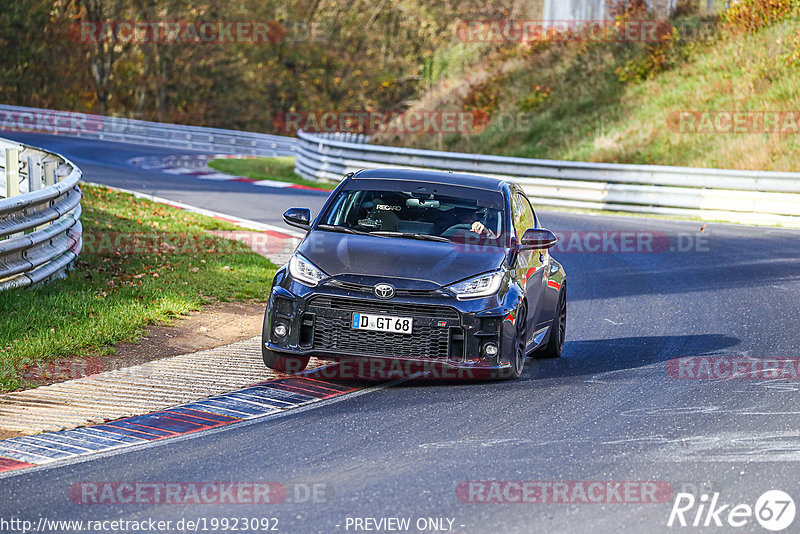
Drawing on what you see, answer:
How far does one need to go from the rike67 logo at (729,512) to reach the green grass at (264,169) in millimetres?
23124

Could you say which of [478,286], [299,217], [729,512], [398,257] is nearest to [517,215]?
[478,286]

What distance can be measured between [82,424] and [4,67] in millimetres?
55632

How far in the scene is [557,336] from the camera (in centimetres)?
1040

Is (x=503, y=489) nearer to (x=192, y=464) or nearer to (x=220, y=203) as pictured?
(x=192, y=464)

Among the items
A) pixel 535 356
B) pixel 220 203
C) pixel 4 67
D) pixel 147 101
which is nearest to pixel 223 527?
pixel 535 356

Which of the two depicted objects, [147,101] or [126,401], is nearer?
[126,401]

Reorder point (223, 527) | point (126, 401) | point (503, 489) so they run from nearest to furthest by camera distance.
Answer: point (223, 527), point (503, 489), point (126, 401)

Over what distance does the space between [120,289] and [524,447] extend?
650 centimetres

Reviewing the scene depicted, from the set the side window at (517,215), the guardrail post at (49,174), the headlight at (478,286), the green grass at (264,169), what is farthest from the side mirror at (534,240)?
the green grass at (264,169)

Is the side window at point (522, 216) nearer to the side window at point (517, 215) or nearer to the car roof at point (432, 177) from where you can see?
the side window at point (517, 215)

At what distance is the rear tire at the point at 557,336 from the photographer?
10328mm

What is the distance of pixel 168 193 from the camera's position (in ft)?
80.3

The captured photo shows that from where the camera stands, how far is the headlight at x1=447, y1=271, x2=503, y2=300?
339 inches

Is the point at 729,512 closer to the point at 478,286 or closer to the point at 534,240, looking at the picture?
the point at 478,286
